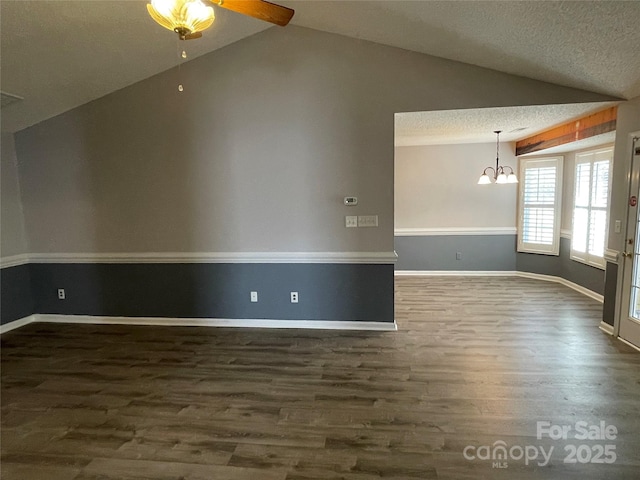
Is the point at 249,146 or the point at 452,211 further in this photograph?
the point at 452,211

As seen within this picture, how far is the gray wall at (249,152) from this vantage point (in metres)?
3.66

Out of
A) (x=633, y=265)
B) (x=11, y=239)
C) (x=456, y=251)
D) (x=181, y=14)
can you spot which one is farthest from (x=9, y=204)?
(x=633, y=265)

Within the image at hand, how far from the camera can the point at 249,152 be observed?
392 centimetres

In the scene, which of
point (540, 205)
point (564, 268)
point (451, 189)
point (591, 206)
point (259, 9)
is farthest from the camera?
point (451, 189)

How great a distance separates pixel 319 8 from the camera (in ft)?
10.5

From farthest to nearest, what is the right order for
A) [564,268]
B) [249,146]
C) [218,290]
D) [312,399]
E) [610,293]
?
[564,268]
[218,290]
[249,146]
[610,293]
[312,399]

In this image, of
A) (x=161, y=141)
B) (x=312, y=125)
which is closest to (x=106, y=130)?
(x=161, y=141)

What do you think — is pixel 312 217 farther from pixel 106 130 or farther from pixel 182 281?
pixel 106 130

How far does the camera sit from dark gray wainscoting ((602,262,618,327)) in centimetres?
366

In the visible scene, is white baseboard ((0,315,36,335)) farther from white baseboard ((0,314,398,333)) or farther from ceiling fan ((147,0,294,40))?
ceiling fan ((147,0,294,40))

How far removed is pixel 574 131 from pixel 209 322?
4944mm

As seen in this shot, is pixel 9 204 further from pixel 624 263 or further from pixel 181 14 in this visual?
pixel 624 263

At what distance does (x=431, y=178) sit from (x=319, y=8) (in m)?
4.01

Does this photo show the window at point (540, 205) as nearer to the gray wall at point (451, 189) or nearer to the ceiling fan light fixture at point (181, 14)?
the gray wall at point (451, 189)
